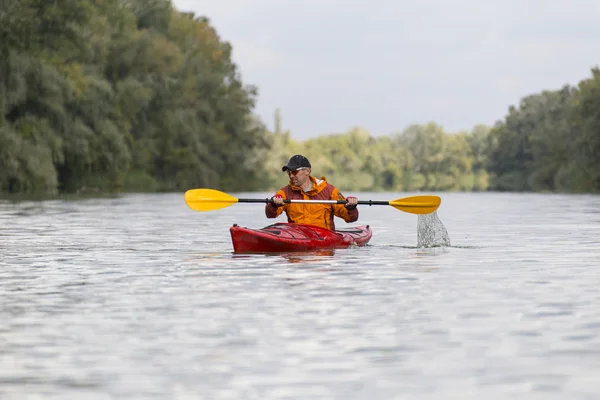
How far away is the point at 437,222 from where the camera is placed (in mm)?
19203

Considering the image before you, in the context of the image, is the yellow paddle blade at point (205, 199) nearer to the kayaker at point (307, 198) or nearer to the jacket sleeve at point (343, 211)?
the kayaker at point (307, 198)

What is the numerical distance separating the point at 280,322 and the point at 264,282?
3.24 metres

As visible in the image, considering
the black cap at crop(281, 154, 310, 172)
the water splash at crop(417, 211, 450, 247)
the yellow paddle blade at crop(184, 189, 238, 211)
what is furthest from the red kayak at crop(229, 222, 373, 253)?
the water splash at crop(417, 211, 450, 247)

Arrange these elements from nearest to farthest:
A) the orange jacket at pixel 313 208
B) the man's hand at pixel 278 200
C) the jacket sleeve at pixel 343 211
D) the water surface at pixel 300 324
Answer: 1. the water surface at pixel 300 324
2. the man's hand at pixel 278 200
3. the orange jacket at pixel 313 208
4. the jacket sleeve at pixel 343 211

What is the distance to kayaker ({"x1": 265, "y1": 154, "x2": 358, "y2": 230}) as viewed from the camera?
16656 millimetres

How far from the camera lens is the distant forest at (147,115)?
44219 mm

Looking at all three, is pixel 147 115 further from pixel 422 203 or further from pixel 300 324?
pixel 300 324

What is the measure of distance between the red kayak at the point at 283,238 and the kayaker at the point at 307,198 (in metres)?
0.26

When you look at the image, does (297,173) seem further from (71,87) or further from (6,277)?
(71,87)

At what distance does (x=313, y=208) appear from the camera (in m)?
17.0

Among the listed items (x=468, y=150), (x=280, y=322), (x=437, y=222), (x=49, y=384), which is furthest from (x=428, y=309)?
(x=468, y=150)

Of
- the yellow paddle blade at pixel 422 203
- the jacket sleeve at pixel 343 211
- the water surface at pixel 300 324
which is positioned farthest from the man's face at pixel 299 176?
the yellow paddle blade at pixel 422 203

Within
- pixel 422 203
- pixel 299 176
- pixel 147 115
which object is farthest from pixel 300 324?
pixel 147 115

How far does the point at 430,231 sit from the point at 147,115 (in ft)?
172
